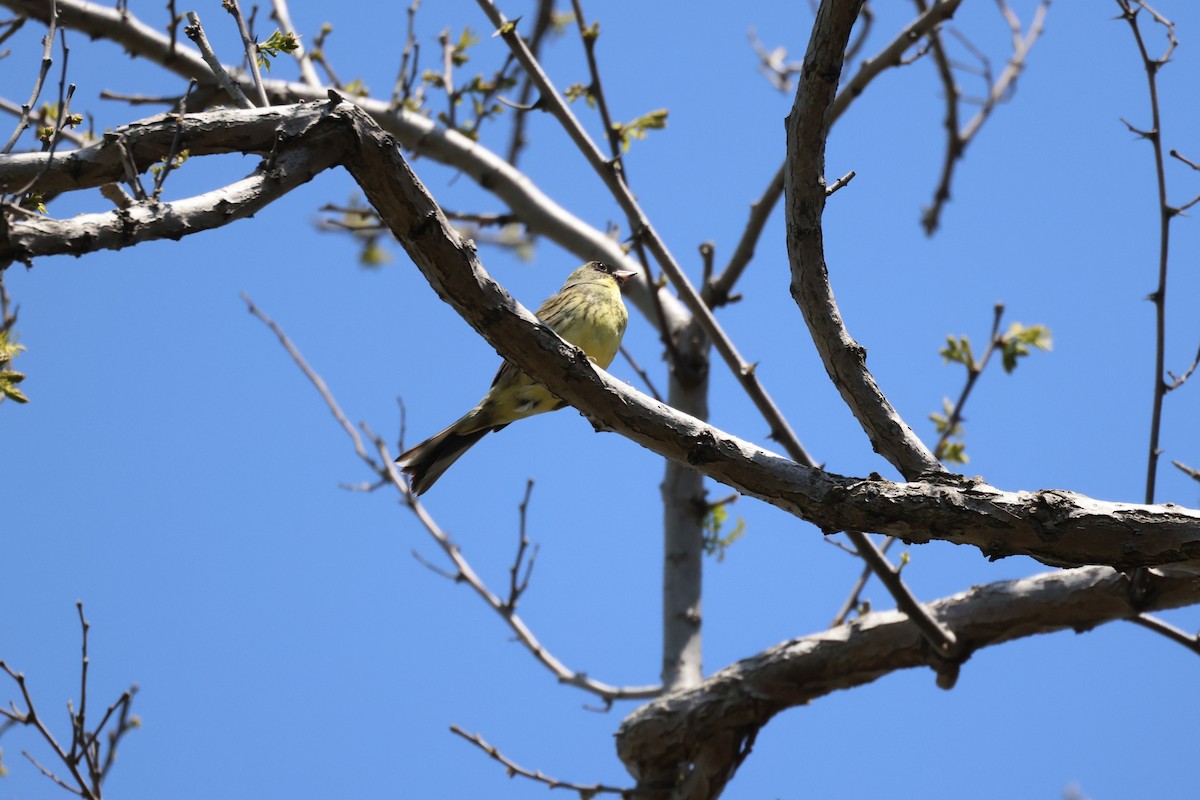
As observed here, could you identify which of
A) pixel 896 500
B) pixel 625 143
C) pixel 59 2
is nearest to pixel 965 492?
pixel 896 500

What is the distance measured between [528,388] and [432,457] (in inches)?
22.7

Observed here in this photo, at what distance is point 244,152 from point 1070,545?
8.69 feet

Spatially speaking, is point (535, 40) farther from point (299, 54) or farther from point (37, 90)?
point (37, 90)

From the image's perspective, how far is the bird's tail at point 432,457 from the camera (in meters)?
5.25

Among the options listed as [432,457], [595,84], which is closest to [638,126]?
[595,84]

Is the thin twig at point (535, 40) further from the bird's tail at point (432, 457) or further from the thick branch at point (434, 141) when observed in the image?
the bird's tail at point (432, 457)

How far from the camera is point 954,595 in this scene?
17.8 feet

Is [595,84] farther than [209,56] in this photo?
Yes

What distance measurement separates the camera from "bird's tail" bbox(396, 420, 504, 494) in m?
5.25

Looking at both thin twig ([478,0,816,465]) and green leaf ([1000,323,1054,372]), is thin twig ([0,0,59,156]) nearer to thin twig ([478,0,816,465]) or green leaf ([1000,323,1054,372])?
thin twig ([478,0,816,465])

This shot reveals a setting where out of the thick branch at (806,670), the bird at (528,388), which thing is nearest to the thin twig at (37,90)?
the bird at (528,388)

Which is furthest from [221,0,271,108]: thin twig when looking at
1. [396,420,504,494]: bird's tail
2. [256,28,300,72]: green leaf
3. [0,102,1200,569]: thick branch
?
[396,420,504,494]: bird's tail

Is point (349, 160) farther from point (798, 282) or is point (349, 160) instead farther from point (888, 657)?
point (888, 657)

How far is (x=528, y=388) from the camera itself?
5336 millimetres
